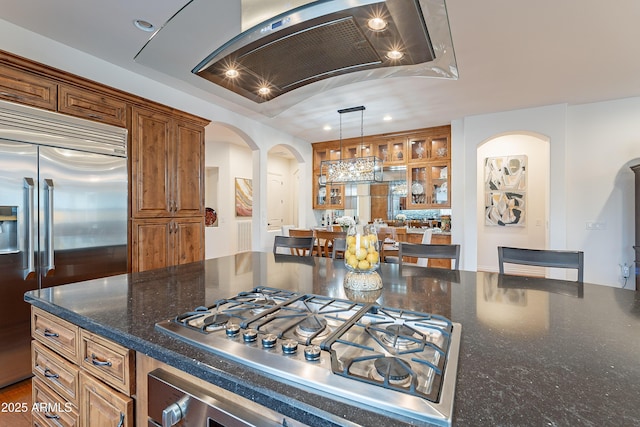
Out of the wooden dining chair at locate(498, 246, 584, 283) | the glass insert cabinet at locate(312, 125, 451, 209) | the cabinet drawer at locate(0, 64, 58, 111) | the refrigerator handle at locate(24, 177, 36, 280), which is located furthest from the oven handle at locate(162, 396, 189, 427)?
the glass insert cabinet at locate(312, 125, 451, 209)

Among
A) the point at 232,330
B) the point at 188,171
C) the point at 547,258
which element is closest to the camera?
the point at 232,330

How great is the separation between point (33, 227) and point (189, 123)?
6.03ft

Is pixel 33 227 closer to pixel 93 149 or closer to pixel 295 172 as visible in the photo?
pixel 93 149

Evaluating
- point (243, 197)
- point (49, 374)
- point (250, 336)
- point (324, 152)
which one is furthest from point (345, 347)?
point (243, 197)

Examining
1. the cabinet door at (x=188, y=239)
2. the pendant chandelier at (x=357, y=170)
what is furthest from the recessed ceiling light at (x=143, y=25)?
the pendant chandelier at (x=357, y=170)

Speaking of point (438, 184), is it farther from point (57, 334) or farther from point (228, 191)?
point (57, 334)

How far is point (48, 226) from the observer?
7.60ft

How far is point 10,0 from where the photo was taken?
198cm

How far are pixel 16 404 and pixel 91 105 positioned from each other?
2302mm

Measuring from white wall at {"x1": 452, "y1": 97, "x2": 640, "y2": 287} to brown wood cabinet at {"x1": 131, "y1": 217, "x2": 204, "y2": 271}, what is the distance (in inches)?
170

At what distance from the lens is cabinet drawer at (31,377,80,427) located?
3.52 ft

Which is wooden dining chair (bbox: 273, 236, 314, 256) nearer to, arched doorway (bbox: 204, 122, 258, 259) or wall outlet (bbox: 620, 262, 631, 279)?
arched doorway (bbox: 204, 122, 258, 259)

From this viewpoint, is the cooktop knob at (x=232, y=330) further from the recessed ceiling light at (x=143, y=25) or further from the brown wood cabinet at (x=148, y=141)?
the brown wood cabinet at (x=148, y=141)

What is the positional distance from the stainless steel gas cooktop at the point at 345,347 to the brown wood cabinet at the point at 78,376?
22 centimetres
